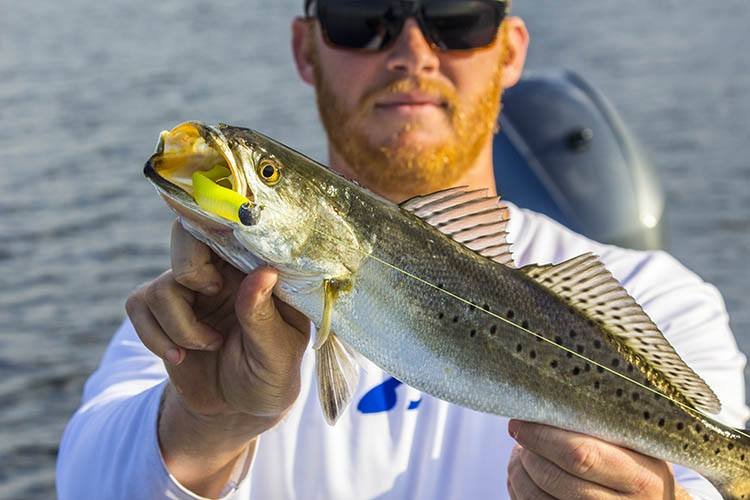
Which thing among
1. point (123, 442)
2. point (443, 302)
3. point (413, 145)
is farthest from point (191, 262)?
point (413, 145)

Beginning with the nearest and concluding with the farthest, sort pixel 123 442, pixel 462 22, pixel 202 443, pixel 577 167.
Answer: pixel 202 443 < pixel 123 442 < pixel 462 22 < pixel 577 167

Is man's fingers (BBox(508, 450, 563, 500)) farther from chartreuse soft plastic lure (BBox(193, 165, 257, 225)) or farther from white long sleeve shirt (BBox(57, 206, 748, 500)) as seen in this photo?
chartreuse soft plastic lure (BBox(193, 165, 257, 225))

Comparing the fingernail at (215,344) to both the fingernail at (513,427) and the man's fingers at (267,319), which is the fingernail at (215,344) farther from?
the fingernail at (513,427)

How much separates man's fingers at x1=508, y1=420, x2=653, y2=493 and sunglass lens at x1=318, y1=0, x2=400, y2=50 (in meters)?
2.35

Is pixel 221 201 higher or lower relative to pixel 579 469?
higher

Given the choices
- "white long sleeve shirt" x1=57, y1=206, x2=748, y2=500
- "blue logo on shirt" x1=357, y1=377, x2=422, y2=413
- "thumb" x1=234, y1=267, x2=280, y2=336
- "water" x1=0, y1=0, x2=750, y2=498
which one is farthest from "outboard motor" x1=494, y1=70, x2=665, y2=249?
"thumb" x1=234, y1=267, x2=280, y2=336

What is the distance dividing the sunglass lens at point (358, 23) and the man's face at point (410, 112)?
48 millimetres

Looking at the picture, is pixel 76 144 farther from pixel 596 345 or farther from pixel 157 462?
pixel 596 345

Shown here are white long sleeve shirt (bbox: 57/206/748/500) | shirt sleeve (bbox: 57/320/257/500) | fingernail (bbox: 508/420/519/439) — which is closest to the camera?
fingernail (bbox: 508/420/519/439)

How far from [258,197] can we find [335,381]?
1.89 feet

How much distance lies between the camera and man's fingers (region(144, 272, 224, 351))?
126 inches

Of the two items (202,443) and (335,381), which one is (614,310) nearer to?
(335,381)

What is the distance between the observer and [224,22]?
20422 millimetres

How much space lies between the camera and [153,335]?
328 centimetres
